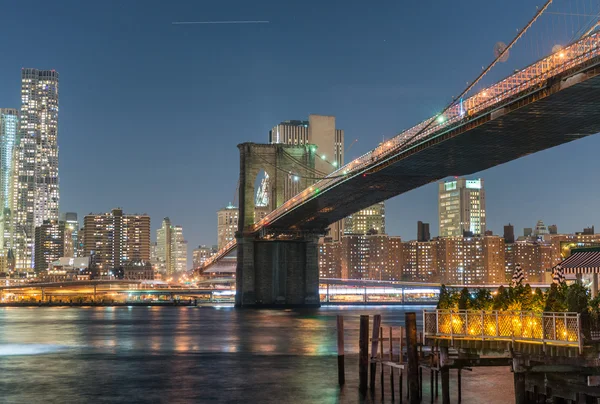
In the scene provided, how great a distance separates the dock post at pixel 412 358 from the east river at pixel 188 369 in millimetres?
2839

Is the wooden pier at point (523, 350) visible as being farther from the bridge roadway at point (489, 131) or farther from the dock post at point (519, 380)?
the bridge roadway at point (489, 131)

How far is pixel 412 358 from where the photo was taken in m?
25.0

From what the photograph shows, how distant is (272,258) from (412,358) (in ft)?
254

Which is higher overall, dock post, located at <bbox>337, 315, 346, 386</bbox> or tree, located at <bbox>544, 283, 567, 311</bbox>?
tree, located at <bbox>544, 283, 567, 311</bbox>

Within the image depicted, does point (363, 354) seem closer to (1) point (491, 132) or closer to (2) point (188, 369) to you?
(2) point (188, 369)

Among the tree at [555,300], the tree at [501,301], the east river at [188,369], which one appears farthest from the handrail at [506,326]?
the east river at [188,369]

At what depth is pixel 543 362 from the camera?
21359 millimetres

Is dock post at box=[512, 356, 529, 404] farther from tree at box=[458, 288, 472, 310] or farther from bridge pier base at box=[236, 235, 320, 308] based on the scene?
bridge pier base at box=[236, 235, 320, 308]

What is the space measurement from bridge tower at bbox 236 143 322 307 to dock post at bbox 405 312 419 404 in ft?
238

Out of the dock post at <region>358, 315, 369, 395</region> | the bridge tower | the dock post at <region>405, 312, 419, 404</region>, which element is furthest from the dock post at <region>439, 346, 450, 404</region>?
the bridge tower

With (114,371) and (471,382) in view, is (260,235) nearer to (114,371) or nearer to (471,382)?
(114,371)

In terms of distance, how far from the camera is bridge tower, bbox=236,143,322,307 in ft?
331

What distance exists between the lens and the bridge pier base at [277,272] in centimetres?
10125

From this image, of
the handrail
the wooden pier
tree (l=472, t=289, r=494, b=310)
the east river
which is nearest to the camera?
the wooden pier
